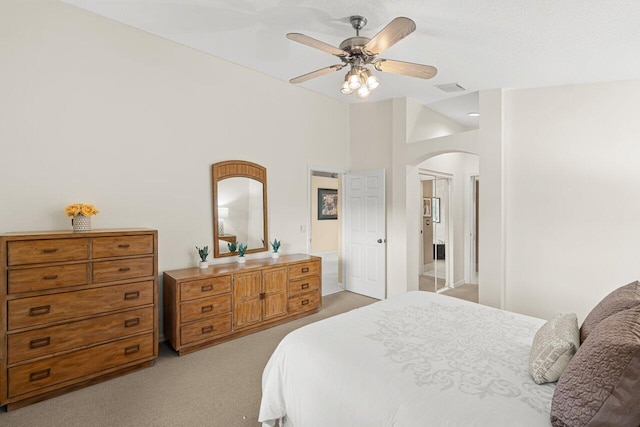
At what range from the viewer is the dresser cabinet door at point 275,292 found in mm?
3637

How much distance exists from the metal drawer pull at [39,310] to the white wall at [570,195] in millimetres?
4587

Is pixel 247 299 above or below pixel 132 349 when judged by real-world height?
above

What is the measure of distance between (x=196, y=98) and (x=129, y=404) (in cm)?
294

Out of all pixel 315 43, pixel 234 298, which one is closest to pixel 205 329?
pixel 234 298

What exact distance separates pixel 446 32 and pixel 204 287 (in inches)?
130

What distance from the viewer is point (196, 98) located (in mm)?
3527

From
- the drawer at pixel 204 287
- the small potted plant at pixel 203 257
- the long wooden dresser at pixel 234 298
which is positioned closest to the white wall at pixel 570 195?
the long wooden dresser at pixel 234 298

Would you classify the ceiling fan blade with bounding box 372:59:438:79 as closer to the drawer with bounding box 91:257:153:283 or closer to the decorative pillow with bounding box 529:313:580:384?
the decorative pillow with bounding box 529:313:580:384

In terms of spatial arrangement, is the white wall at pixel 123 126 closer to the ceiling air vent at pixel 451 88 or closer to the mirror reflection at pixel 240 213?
the mirror reflection at pixel 240 213

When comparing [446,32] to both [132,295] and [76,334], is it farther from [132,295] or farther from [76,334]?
[76,334]

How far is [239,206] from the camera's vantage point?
3932mm

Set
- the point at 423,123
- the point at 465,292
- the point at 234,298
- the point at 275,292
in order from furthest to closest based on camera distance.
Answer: the point at 465,292, the point at 423,123, the point at 275,292, the point at 234,298

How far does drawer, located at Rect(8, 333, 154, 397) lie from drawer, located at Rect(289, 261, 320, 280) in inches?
64.8

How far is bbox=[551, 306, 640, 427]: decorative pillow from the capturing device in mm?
991
